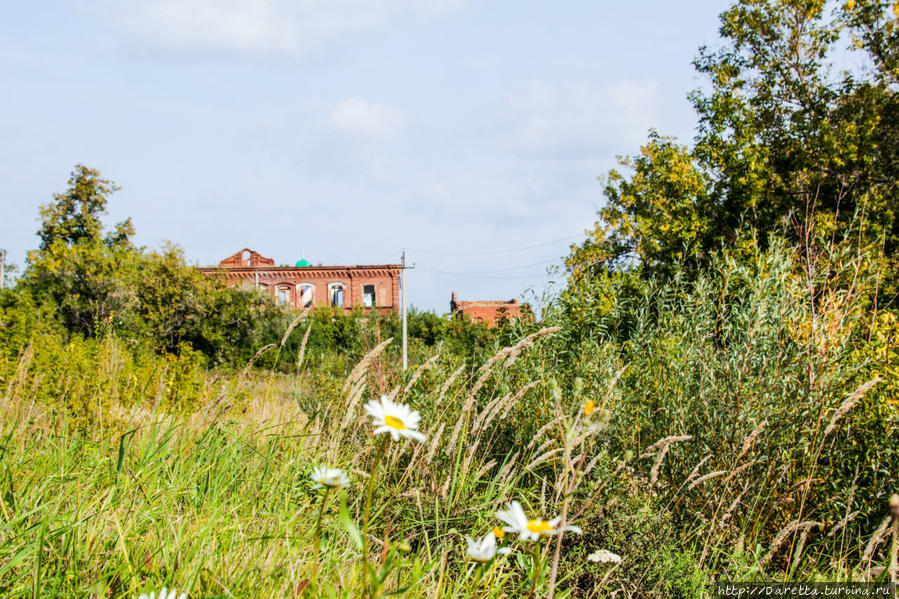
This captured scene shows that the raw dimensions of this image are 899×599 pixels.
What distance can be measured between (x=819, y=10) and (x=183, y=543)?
16.2 meters

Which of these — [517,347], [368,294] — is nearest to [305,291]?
[368,294]

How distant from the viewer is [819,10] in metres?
13.5

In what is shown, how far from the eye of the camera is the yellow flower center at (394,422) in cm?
128

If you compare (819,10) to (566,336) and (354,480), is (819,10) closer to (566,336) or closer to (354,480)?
(566,336)

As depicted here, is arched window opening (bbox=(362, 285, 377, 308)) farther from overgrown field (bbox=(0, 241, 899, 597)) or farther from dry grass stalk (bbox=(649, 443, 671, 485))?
dry grass stalk (bbox=(649, 443, 671, 485))

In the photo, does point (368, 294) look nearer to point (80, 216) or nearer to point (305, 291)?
point (305, 291)

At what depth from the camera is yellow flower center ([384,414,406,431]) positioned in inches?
50.5

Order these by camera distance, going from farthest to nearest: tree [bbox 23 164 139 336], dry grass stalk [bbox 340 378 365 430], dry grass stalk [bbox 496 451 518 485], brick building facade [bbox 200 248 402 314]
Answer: brick building facade [bbox 200 248 402 314], tree [bbox 23 164 139 336], dry grass stalk [bbox 496 451 518 485], dry grass stalk [bbox 340 378 365 430]

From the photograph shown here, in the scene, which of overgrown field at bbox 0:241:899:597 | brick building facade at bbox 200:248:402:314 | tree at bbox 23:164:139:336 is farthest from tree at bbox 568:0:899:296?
brick building facade at bbox 200:248:402:314

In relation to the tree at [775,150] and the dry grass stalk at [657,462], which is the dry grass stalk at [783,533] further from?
the tree at [775,150]

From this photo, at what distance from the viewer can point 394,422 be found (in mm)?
1306

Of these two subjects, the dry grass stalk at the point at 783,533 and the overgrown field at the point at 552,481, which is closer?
the overgrown field at the point at 552,481

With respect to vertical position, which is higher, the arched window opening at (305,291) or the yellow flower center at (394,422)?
the arched window opening at (305,291)

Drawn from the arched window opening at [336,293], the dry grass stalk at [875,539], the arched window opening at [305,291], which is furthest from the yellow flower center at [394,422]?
the arched window opening at [305,291]
